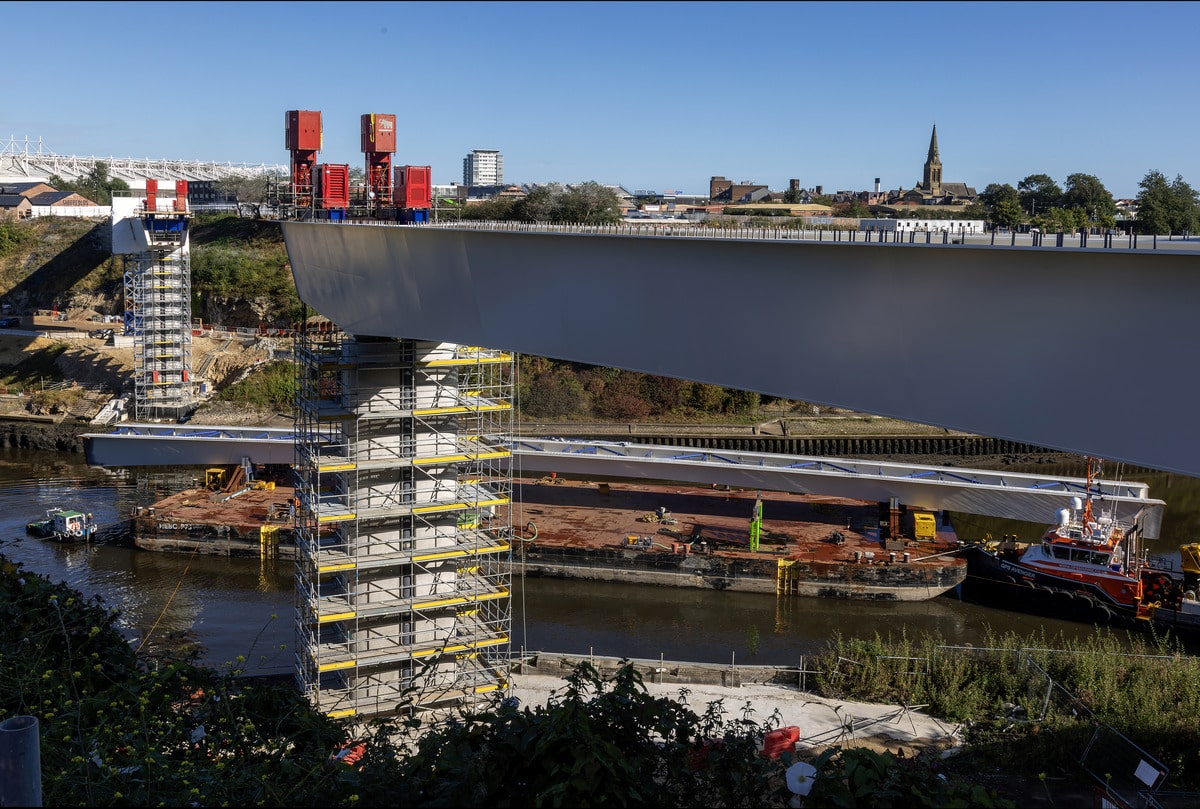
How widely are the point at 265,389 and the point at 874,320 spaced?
27.1m

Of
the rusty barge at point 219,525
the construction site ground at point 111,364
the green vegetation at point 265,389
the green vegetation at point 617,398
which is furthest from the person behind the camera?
the green vegetation at point 617,398

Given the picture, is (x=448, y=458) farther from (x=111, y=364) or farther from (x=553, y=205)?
(x=111, y=364)

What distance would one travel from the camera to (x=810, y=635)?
688 inches

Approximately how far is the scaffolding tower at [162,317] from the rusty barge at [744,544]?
1354 centimetres

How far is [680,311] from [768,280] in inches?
43.3

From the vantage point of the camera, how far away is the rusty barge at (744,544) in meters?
19.0

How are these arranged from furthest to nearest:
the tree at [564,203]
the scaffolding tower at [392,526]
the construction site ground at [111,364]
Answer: the tree at [564,203], the construction site ground at [111,364], the scaffolding tower at [392,526]

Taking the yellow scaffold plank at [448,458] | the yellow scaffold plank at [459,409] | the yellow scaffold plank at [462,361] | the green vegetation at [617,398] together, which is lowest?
the green vegetation at [617,398]

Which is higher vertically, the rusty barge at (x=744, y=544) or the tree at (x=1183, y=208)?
the tree at (x=1183, y=208)

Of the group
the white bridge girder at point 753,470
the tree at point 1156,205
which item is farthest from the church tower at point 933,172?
the tree at point 1156,205

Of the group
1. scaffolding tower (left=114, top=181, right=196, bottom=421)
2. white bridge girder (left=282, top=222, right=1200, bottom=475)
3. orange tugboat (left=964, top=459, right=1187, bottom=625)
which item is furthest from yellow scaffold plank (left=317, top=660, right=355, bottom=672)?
scaffolding tower (left=114, top=181, right=196, bottom=421)

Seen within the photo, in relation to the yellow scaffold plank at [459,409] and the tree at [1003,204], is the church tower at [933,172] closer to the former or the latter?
the tree at [1003,204]

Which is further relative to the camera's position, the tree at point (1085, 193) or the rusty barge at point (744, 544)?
the tree at point (1085, 193)

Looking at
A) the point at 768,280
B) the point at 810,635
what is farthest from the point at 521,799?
the point at 810,635
